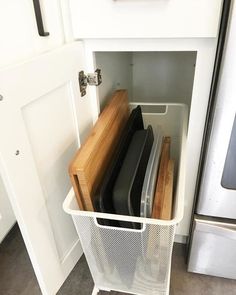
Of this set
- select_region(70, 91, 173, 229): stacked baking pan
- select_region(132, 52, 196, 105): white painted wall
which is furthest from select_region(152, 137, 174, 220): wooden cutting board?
select_region(132, 52, 196, 105): white painted wall

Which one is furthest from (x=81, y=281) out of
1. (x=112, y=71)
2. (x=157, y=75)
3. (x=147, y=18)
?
(x=157, y=75)

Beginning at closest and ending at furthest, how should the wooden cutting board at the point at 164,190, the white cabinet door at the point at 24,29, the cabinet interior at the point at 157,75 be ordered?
the white cabinet door at the point at 24,29 → the wooden cutting board at the point at 164,190 → the cabinet interior at the point at 157,75

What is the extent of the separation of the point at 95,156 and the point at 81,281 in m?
0.68

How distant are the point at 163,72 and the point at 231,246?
1.02 meters

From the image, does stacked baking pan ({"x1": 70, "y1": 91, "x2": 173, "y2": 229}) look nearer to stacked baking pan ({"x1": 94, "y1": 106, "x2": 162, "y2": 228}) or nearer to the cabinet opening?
stacked baking pan ({"x1": 94, "y1": 106, "x2": 162, "y2": 228})

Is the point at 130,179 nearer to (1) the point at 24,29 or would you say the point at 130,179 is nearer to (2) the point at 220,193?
(2) the point at 220,193

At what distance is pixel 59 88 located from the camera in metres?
0.80

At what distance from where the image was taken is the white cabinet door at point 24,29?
59cm

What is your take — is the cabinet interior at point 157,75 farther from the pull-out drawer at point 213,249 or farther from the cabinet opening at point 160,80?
the pull-out drawer at point 213,249

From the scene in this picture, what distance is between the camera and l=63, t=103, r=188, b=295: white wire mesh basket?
0.70m

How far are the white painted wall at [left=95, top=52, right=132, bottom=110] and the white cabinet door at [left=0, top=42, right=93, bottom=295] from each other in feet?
0.50

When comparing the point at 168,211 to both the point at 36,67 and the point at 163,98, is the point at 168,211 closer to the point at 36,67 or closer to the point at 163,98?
the point at 36,67

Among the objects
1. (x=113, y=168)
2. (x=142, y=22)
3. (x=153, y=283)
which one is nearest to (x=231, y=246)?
(x=153, y=283)

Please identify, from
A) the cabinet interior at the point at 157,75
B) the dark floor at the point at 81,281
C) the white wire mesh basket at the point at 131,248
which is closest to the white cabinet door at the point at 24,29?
the white wire mesh basket at the point at 131,248
